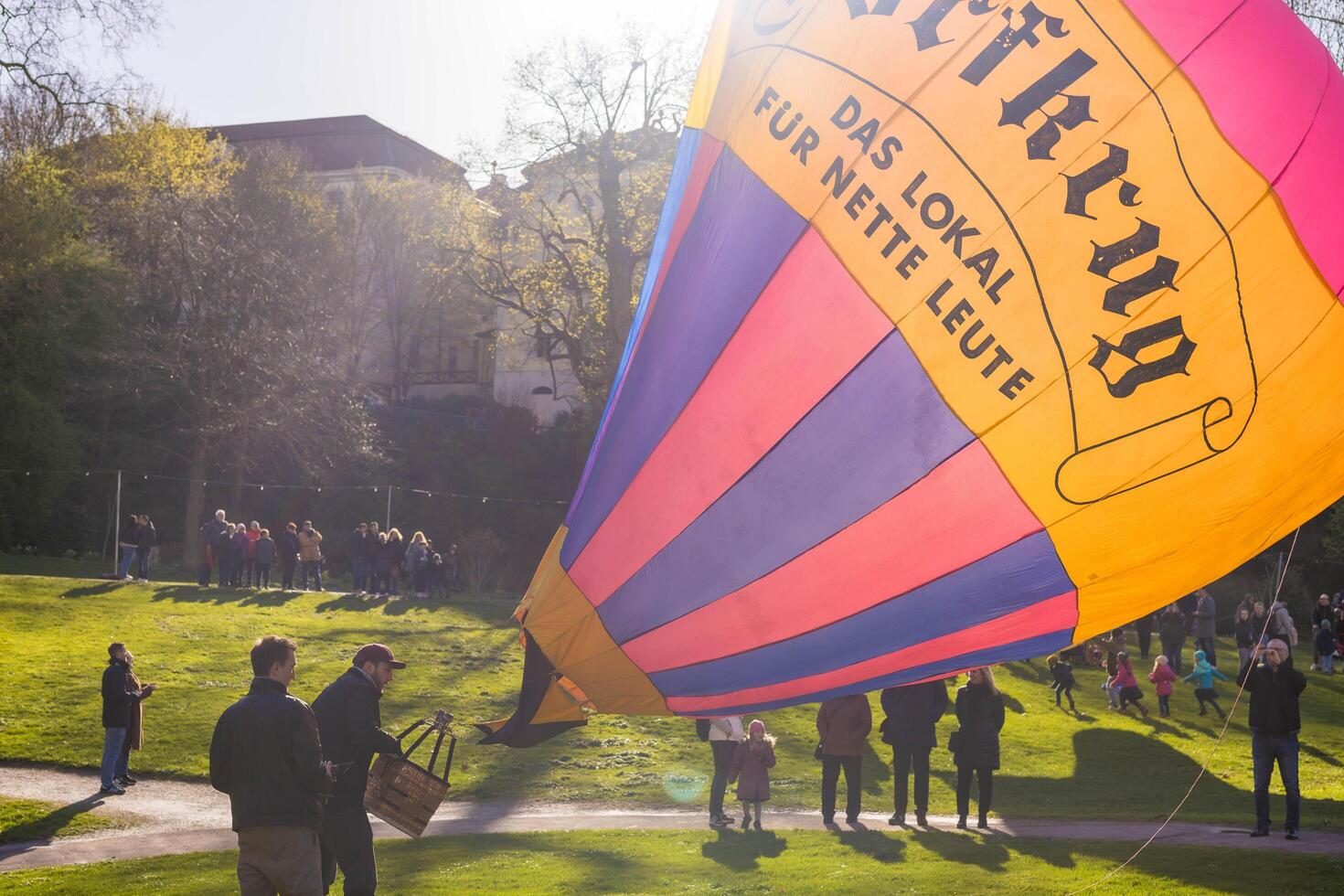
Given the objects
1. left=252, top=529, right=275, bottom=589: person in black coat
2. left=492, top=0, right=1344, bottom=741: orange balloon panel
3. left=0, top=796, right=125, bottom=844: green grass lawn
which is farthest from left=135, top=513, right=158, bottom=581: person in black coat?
left=492, top=0, right=1344, bottom=741: orange balloon panel

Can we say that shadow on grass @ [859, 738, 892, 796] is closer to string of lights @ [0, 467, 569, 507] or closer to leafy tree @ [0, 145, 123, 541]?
string of lights @ [0, 467, 569, 507]

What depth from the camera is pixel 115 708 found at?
13.6 meters

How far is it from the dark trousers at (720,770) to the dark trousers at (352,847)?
5715 millimetres

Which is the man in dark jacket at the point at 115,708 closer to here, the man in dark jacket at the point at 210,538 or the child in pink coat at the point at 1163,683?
the man in dark jacket at the point at 210,538

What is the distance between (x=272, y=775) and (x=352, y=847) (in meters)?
1.31

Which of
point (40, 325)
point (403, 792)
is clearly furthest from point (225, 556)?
point (403, 792)

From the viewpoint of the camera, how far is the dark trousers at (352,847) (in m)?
7.42

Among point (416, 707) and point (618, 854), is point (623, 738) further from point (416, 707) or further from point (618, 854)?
point (618, 854)

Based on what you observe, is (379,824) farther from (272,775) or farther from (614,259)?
(614,259)

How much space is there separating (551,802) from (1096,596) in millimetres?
10776

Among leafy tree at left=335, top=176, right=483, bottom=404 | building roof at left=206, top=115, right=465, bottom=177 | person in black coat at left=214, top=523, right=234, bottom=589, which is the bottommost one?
person in black coat at left=214, top=523, right=234, bottom=589

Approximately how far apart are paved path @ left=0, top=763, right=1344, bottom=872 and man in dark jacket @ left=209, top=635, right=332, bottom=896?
6.16 metres

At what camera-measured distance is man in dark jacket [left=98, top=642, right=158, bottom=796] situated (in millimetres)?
13461

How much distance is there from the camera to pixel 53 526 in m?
36.1
